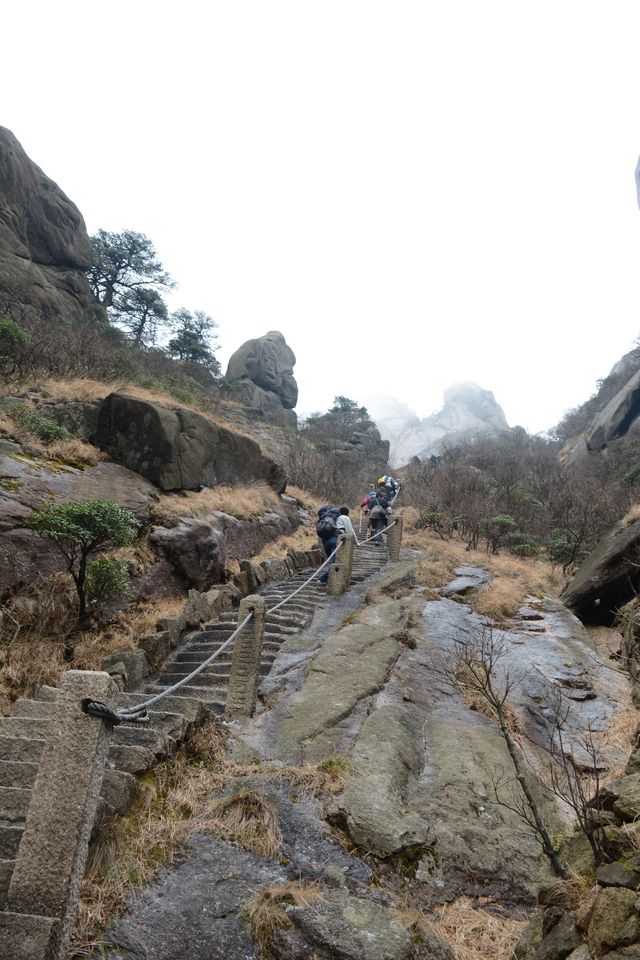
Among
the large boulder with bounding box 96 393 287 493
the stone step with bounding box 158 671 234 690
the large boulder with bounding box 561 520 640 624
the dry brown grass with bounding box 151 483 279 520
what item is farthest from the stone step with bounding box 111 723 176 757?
the large boulder with bounding box 561 520 640 624

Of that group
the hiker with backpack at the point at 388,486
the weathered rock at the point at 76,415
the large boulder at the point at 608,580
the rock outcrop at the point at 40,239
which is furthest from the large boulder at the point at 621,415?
the rock outcrop at the point at 40,239

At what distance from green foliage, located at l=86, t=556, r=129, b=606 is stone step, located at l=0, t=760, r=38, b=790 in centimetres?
349

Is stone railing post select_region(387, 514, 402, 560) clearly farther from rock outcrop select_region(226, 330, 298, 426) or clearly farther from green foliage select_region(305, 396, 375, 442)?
rock outcrop select_region(226, 330, 298, 426)

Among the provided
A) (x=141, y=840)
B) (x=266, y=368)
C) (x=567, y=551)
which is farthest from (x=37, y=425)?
(x=266, y=368)

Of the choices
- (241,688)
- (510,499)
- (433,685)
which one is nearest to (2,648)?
(241,688)

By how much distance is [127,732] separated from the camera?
4.98m

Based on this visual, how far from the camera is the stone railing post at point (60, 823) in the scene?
2584 millimetres

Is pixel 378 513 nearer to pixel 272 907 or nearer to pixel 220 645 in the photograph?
pixel 220 645

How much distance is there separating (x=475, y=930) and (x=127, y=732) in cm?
342

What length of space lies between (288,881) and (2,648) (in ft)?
15.8

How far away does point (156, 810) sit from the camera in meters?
4.20

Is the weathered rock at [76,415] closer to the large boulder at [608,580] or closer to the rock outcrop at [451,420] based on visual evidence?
the large boulder at [608,580]

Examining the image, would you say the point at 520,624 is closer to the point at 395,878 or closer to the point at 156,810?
the point at 395,878

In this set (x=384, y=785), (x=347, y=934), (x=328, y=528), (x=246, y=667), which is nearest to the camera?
(x=347, y=934)
